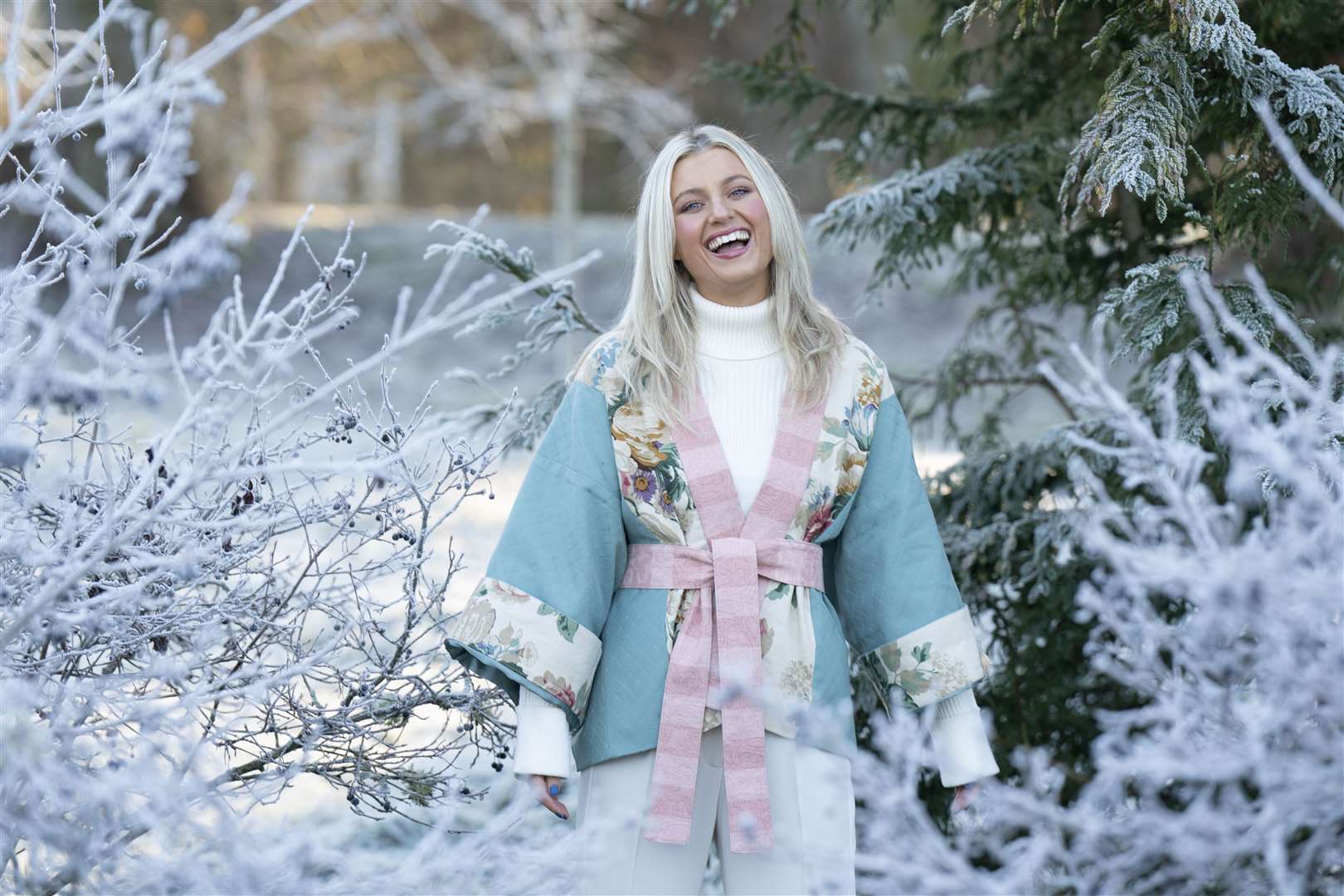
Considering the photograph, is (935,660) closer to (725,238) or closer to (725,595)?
(725,595)

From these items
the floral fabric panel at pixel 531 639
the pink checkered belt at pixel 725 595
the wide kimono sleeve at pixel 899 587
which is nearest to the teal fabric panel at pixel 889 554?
the wide kimono sleeve at pixel 899 587

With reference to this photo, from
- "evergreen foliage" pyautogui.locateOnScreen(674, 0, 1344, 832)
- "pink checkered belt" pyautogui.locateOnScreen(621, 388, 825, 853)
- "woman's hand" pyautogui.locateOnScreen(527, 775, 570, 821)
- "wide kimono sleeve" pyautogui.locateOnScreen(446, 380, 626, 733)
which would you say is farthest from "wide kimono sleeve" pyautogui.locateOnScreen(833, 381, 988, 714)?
"woman's hand" pyautogui.locateOnScreen(527, 775, 570, 821)

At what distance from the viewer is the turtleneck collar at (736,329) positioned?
97.6 inches

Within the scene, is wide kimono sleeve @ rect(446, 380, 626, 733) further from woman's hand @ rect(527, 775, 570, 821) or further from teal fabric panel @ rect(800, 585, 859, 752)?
teal fabric panel @ rect(800, 585, 859, 752)

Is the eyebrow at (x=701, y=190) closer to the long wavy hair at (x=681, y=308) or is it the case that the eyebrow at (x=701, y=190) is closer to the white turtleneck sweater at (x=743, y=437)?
the long wavy hair at (x=681, y=308)

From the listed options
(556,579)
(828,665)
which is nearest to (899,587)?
(828,665)

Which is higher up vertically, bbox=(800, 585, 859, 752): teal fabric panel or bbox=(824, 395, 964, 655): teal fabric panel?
bbox=(824, 395, 964, 655): teal fabric panel

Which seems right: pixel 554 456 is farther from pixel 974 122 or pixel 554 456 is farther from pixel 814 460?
pixel 974 122

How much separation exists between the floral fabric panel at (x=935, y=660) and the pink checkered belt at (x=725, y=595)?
185mm

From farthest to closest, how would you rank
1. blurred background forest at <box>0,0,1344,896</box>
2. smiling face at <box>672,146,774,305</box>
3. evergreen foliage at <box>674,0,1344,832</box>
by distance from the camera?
1. evergreen foliage at <box>674,0,1344,832</box>
2. smiling face at <box>672,146,774,305</box>
3. blurred background forest at <box>0,0,1344,896</box>

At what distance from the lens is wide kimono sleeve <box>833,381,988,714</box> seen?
236cm

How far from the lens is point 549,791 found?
2.24 m

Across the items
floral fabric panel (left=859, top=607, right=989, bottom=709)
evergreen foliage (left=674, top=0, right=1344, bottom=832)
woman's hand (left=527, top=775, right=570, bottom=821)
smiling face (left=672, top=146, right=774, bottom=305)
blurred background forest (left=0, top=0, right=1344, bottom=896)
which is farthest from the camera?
evergreen foliage (left=674, top=0, right=1344, bottom=832)

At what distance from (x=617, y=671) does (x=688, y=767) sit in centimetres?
20
